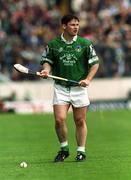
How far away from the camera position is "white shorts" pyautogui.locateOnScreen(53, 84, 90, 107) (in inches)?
513

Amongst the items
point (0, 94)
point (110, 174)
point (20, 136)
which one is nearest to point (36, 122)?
point (20, 136)

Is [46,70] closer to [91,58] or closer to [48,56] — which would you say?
[48,56]

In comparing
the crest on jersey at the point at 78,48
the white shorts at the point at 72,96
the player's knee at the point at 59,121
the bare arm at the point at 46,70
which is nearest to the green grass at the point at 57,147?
the player's knee at the point at 59,121

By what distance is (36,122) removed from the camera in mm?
22406

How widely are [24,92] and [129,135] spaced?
10422mm

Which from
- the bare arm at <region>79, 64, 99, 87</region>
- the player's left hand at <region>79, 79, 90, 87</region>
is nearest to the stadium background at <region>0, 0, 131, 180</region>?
the bare arm at <region>79, 64, 99, 87</region>

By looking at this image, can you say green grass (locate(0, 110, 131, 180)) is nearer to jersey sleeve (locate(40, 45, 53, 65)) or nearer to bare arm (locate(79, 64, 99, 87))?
bare arm (locate(79, 64, 99, 87))

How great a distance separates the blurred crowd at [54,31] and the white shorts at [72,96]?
48.8 feet

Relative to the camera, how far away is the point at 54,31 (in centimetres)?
3028

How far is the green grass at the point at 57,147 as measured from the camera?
11.5 m

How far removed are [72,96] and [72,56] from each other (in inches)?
25.6

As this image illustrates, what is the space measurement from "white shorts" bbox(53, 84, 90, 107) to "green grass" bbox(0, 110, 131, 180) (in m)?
0.96

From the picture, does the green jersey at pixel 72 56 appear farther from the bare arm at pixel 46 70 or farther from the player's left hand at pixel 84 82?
the player's left hand at pixel 84 82

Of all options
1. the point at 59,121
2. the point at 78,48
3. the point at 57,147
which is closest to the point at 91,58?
Result: the point at 78,48
